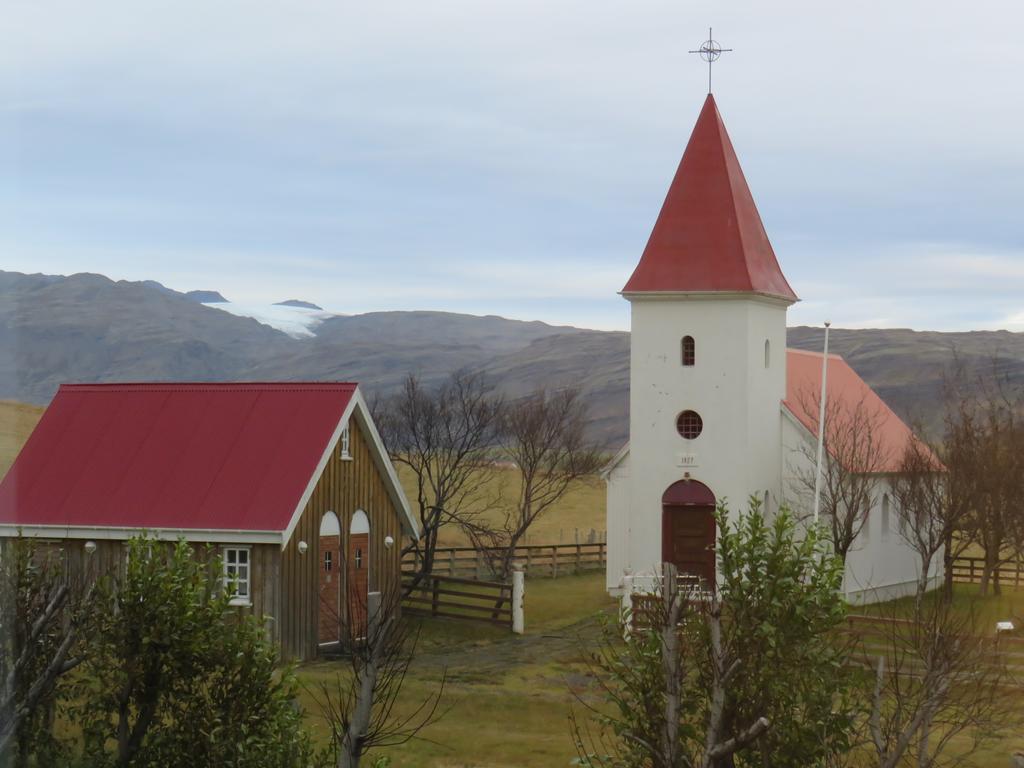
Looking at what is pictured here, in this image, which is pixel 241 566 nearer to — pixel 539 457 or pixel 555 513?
pixel 539 457

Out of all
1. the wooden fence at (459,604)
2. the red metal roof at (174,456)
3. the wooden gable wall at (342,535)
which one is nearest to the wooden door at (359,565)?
the wooden gable wall at (342,535)

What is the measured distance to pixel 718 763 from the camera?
14906 mm

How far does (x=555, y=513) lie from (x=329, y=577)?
48.4 metres

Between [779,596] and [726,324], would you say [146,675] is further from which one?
[726,324]

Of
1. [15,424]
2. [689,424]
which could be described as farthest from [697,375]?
[15,424]

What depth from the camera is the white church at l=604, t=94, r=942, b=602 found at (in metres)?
40.1

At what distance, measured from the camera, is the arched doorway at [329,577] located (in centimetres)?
3066

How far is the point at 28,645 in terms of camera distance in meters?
15.3

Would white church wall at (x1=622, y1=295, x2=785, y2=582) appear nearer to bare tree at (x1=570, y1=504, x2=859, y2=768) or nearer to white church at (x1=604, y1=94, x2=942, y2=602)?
white church at (x1=604, y1=94, x2=942, y2=602)

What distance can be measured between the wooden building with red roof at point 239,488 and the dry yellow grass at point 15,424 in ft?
90.7

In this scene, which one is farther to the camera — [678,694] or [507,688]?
[507,688]

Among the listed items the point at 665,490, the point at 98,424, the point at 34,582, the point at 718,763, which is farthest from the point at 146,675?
the point at 665,490

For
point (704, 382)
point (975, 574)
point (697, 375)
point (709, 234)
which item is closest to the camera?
point (704, 382)

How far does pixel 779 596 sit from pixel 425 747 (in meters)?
9.45
